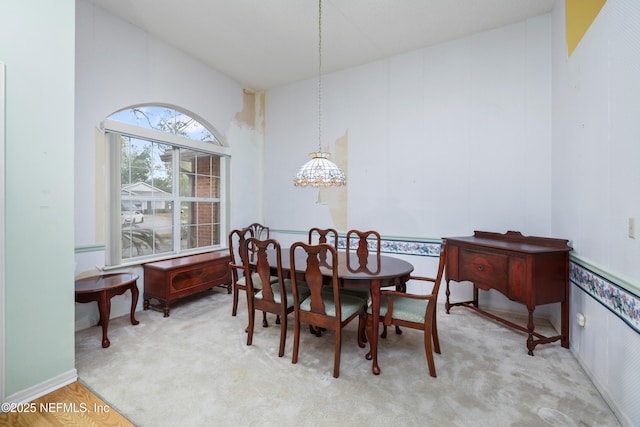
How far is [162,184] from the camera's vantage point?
3.55m

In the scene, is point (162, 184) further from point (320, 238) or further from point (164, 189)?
point (320, 238)

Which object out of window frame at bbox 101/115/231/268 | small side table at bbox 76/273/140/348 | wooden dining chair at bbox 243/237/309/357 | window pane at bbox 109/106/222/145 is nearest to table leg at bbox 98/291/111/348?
small side table at bbox 76/273/140/348

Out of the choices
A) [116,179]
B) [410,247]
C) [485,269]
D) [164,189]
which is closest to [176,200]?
[164,189]

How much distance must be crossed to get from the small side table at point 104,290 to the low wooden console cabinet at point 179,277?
29cm

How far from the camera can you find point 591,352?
1.96 metres

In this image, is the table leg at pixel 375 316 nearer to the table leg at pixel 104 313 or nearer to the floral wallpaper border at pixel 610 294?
the floral wallpaper border at pixel 610 294

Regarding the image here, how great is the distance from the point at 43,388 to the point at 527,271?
350cm

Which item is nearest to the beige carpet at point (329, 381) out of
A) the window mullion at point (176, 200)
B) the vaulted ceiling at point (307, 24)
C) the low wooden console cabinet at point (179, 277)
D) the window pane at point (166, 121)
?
the low wooden console cabinet at point (179, 277)

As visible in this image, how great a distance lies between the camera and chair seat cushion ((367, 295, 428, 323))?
6.59ft

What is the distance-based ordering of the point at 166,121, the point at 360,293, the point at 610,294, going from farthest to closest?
the point at 166,121, the point at 360,293, the point at 610,294

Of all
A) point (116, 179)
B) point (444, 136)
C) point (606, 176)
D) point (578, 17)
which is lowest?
point (606, 176)

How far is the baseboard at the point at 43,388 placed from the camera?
67.1 inches

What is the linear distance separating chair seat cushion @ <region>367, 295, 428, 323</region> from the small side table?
2.19 meters

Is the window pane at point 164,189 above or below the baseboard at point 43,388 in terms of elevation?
above
